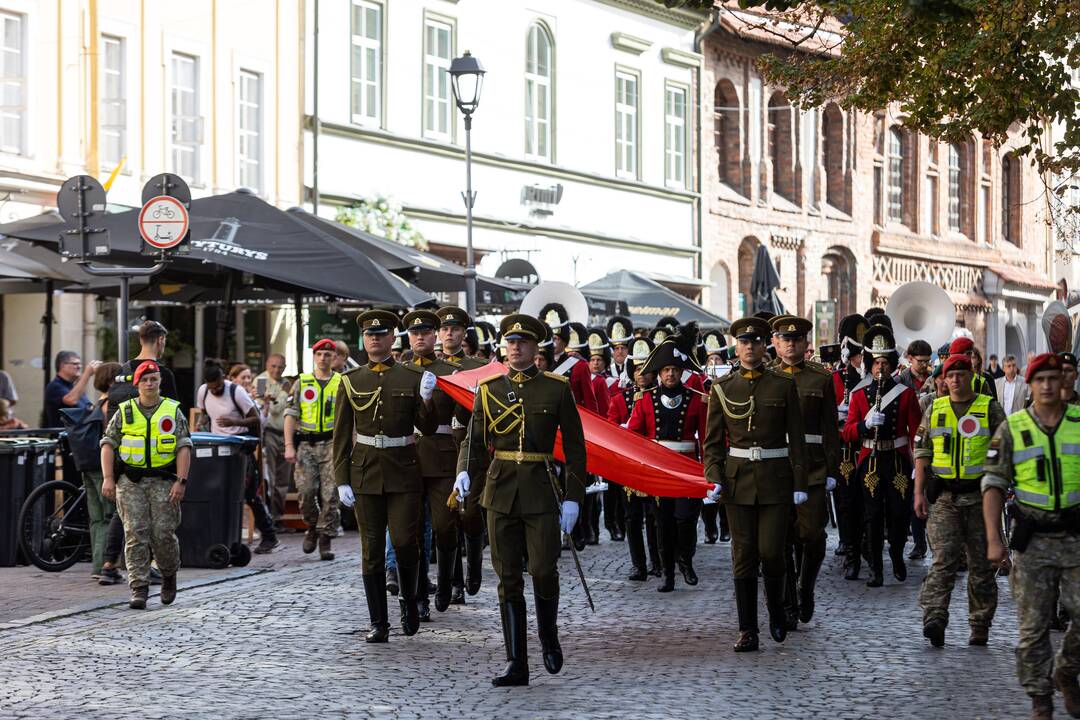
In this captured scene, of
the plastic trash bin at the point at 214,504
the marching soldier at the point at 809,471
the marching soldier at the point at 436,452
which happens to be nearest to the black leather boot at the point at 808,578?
the marching soldier at the point at 809,471

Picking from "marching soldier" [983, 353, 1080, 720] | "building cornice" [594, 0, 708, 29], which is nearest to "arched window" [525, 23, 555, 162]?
"building cornice" [594, 0, 708, 29]

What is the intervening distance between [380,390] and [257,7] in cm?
1733

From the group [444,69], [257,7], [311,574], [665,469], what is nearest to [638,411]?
[665,469]

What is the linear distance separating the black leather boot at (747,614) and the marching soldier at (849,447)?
3375mm

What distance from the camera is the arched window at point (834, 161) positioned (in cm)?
4644

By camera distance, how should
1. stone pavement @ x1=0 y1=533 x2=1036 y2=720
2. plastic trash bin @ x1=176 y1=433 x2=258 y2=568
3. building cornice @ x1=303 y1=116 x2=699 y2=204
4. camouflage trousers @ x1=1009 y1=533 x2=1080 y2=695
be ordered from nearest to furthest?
camouflage trousers @ x1=1009 y1=533 x2=1080 y2=695
stone pavement @ x1=0 y1=533 x2=1036 y2=720
plastic trash bin @ x1=176 y1=433 x2=258 y2=568
building cornice @ x1=303 y1=116 x2=699 y2=204

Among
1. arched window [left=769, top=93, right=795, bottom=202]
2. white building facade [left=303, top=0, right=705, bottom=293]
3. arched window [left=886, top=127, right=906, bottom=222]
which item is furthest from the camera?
arched window [left=886, top=127, right=906, bottom=222]

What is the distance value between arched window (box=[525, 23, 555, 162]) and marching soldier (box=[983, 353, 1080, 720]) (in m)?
26.1

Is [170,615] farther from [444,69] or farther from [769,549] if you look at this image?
[444,69]

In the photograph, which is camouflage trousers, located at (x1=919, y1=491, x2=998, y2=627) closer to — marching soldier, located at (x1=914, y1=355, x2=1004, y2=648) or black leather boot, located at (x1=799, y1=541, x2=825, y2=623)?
marching soldier, located at (x1=914, y1=355, x2=1004, y2=648)

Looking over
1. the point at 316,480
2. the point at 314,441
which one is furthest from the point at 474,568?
the point at 314,441

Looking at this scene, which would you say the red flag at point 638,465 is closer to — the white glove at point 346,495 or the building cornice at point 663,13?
the white glove at point 346,495

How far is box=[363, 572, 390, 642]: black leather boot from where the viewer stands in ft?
37.4

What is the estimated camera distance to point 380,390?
11.7 metres
